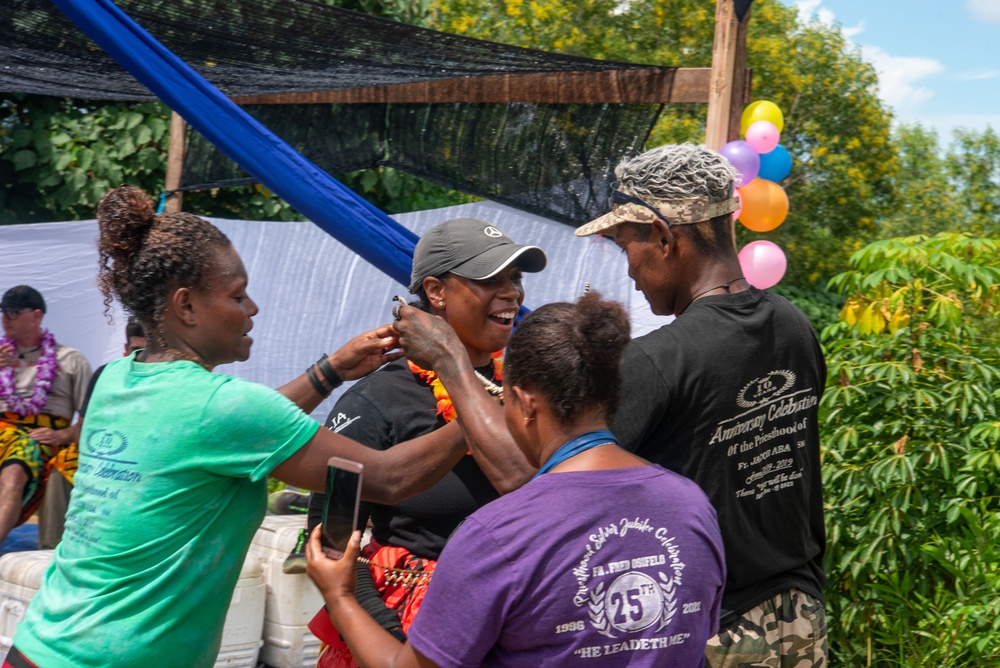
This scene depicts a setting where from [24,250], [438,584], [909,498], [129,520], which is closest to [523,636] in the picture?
[438,584]

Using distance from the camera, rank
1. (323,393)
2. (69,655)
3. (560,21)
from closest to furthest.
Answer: (69,655) < (323,393) < (560,21)

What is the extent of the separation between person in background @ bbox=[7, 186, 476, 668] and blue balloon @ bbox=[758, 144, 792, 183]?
14.6ft

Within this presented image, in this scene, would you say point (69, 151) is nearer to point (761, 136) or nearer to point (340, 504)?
point (761, 136)

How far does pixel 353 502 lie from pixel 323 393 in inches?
25.0

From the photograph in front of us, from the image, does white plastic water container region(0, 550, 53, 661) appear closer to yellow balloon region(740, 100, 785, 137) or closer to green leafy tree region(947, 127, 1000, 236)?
yellow balloon region(740, 100, 785, 137)

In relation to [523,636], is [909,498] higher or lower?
lower

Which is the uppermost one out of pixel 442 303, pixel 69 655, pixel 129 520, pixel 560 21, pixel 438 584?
pixel 560 21

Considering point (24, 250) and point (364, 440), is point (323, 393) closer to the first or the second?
point (364, 440)

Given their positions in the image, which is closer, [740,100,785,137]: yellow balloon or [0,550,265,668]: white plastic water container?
[0,550,265,668]: white plastic water container

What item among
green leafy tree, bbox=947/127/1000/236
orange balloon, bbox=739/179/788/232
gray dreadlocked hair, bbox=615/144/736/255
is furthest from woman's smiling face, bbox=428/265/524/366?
green leafy tree, bbox=947/127/1000/236

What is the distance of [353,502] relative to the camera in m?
1.91

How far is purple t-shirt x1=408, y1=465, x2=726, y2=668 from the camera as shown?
1556mm

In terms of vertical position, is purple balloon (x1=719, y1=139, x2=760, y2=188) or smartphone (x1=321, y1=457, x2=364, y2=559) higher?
purple balloon (x1=719, y1=139, x2=760, y2=188)

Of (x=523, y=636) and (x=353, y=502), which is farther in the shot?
(x=353, y=502)
